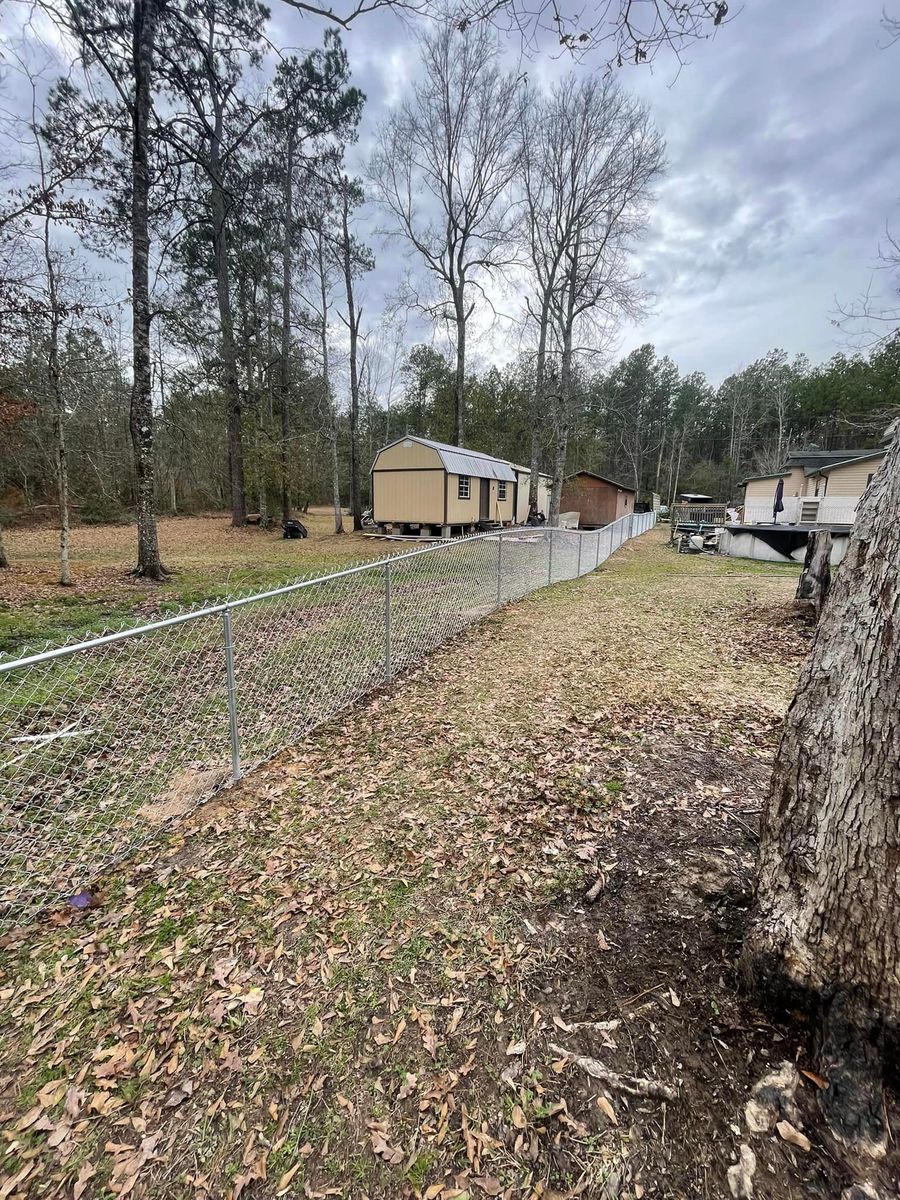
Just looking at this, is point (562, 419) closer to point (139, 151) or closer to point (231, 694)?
point (139, 151)

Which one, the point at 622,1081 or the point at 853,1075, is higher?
the point at 853,1075

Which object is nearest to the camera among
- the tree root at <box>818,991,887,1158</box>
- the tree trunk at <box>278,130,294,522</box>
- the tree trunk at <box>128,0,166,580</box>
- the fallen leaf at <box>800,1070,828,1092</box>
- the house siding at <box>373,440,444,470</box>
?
the tree root at <box>818,991,887,1158</box>

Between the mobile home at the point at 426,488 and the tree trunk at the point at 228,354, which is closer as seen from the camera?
the tree trunk at the point at 228,354

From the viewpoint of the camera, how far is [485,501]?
1972 cm

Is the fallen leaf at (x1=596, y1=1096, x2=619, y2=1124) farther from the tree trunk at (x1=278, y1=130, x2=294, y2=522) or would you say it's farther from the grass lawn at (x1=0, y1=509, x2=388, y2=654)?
the tree trunk at (x1=278, y1=130, x2=294, y2=522)

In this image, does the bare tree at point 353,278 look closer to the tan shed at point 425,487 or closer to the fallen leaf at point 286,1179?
the tan shed at point 425,487

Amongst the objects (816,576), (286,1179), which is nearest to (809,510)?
(816,576)

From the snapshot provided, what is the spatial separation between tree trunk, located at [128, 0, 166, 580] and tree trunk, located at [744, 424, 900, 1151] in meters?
9.47

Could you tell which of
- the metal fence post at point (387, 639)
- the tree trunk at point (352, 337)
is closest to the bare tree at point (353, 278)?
the tree trunk at point (352, 337)

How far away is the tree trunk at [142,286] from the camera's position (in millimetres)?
7230

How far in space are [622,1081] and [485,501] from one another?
1911 centimetres

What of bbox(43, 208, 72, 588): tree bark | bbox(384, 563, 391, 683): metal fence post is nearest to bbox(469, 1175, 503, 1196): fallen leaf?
bbox(384, 563, 391, 683): metal fence post

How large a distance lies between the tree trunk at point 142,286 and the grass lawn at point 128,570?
106 cm

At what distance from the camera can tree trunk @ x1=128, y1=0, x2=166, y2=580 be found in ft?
23.7
